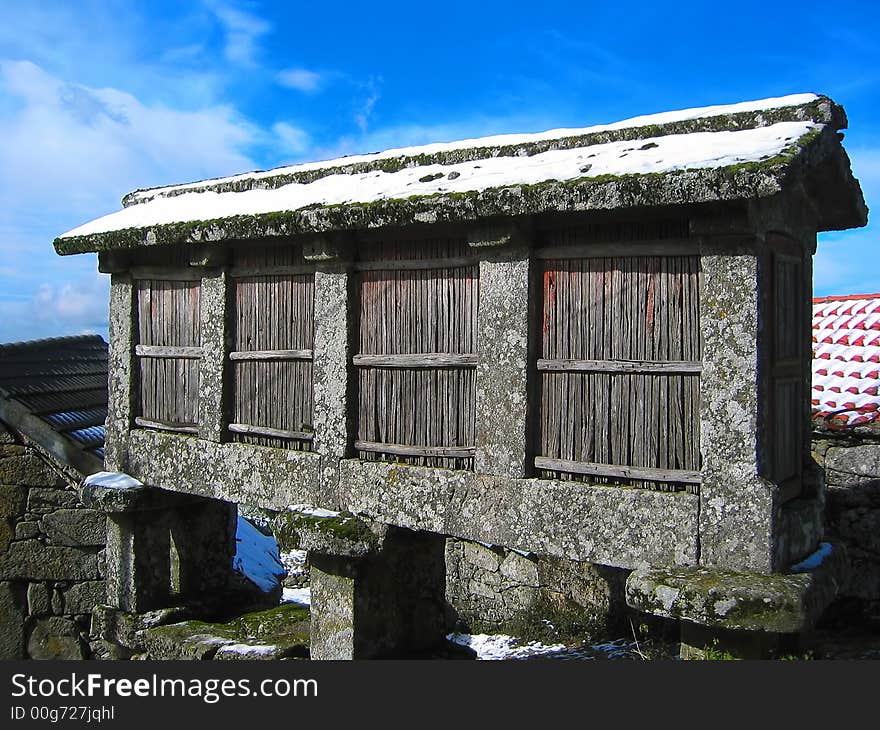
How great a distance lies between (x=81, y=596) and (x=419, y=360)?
4227mm

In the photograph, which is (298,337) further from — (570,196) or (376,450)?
(570,196)

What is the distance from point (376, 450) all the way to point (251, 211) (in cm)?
168

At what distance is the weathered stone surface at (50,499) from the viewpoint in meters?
6.89

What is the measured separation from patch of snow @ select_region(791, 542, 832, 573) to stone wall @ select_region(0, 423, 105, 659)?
214 inches

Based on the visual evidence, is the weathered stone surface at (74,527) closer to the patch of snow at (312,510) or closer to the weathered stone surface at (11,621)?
the weathered stone surface at (11,621)

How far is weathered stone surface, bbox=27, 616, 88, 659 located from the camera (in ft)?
22.6

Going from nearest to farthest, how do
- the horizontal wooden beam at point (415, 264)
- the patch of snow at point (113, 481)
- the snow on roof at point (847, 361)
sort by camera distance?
the horizontal wooden beam at point (415, 264)
the patch of snow at point (113, 481)
the snow on roof at point (847, 361)

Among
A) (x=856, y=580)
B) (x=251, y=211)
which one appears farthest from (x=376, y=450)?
(x=856, y=580)

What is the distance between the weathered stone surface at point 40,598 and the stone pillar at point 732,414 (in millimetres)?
5668

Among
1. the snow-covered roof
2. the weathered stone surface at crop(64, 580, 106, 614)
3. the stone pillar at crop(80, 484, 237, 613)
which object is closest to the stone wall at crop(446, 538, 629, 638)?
the stone pillar at crop(80, 484, 237, 613)

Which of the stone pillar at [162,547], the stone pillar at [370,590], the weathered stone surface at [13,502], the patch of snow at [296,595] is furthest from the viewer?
the patch of snow at [296,595]

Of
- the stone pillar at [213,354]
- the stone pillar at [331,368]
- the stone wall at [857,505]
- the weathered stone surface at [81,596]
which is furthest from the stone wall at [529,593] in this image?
the stone pillar at [331,368]

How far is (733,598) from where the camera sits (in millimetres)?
3428

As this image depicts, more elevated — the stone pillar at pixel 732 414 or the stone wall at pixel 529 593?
the stone pillar at pixel 732 414
